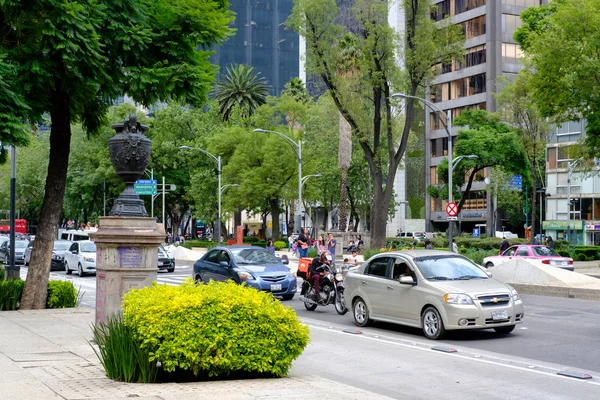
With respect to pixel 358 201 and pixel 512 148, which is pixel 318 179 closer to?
pixel 358 201

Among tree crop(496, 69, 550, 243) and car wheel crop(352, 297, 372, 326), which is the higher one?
tree crop(496, 69, 550, 243)

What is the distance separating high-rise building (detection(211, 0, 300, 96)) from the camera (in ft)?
528

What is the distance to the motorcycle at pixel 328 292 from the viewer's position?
19.5 metres

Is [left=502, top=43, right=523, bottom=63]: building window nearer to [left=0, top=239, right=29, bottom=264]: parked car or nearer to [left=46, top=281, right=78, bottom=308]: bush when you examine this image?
[left=0, top=239, right=29, bottom=264]: parked car

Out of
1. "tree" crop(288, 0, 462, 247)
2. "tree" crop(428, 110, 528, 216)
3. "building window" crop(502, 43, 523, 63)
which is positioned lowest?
"tree" crop(428, 110, 528, 216)

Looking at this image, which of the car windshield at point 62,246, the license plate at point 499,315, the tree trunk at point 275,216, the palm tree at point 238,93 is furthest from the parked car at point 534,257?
the palm tree at point 238,93

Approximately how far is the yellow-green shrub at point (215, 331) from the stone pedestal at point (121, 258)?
9.85 ft

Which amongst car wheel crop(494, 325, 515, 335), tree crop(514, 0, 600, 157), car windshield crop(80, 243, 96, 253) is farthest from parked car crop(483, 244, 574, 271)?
car windshield crop(80, 243, 96, 253)

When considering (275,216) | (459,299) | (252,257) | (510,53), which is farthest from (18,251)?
(510,53)

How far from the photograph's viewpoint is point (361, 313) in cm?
1702

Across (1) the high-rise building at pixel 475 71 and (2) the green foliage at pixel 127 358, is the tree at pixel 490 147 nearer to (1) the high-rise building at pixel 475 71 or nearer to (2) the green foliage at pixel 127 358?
(1) the high-rise building at pixel 475 71

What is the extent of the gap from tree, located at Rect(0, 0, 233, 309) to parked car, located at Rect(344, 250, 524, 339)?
5.62 metres

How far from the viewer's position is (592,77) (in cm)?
3164

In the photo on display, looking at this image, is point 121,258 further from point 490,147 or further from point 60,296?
point 490,147
